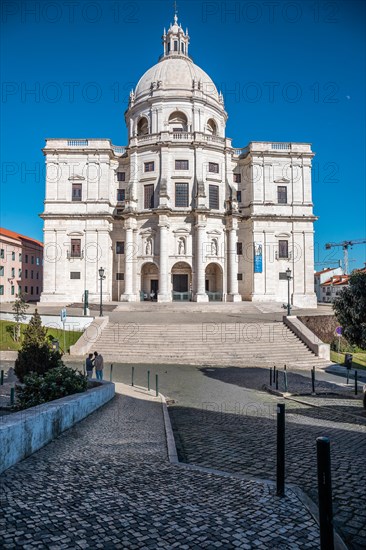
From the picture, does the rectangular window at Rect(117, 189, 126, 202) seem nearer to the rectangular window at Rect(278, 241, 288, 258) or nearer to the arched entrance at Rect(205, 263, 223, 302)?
the arched entrance at Rect(205, 263, 223, 302)

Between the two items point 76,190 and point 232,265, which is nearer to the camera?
point 232,265

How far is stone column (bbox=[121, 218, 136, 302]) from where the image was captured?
4109cm

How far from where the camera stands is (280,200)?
149 feet

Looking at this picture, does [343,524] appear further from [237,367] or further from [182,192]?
[182,192]

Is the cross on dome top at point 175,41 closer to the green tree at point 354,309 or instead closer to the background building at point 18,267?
the background building at point 18,267

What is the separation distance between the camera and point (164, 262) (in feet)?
134

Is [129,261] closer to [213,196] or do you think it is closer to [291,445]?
[213,196]

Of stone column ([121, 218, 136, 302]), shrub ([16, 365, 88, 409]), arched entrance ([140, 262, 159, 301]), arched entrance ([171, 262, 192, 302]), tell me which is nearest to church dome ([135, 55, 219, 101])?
stone column ([121, 218, 136, 302])

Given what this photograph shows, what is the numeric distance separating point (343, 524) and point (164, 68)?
51.4 m

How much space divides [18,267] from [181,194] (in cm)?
3015

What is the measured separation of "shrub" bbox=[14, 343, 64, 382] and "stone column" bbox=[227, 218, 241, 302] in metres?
30.7

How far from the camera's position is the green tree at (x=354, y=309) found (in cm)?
1248

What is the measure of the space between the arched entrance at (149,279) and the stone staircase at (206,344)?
55.3 feet

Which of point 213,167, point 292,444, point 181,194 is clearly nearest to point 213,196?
point 213,167
